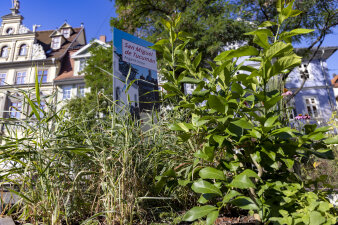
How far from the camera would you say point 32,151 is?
0.96 meters

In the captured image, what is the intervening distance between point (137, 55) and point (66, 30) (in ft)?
82.4

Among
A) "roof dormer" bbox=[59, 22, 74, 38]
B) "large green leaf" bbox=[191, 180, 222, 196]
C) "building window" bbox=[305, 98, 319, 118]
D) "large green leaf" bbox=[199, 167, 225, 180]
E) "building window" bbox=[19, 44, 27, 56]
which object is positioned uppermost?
"roof dormer" bbox=[59, 22, 74, 38]

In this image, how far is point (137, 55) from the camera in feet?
12.4

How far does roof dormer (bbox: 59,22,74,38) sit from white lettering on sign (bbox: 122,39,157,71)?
80.3 feet

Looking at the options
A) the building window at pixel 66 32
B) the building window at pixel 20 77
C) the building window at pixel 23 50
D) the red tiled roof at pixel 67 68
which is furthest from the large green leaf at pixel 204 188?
the building window at pixel 66 32

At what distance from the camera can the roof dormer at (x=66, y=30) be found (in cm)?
2498

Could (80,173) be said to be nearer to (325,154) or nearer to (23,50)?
(325,154)

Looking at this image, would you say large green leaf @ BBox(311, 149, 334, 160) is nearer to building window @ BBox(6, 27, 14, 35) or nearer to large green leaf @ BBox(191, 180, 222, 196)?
large green leaf @ BBox(191, 180, 222, 196)

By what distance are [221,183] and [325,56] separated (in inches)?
928

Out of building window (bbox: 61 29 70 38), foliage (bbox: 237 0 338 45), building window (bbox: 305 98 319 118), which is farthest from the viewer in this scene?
building window (bbox: 61 29 70 38)

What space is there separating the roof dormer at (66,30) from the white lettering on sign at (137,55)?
24.5m

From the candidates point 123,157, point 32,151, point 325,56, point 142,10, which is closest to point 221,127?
point 123,157

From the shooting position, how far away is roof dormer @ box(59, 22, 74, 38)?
2498cm

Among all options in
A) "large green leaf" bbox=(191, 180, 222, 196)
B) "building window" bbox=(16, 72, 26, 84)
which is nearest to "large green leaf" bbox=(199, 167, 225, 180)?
"large green leaf" bbox=(191, 180, 222, 196)
